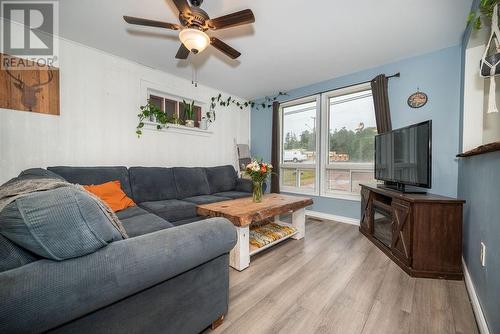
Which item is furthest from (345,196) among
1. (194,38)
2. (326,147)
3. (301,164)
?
(194,38)

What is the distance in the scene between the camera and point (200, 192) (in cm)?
332

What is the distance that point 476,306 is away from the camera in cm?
137

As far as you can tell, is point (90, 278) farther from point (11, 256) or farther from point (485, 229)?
point (485, 229)

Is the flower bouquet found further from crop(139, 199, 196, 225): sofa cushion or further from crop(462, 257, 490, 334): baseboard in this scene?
crop(462, 257, 490, 334): baseboard

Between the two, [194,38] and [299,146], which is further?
[299,146]

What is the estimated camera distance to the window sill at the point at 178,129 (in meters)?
3.23

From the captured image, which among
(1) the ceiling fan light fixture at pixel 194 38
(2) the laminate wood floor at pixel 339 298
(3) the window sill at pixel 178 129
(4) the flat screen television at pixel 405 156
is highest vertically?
(1) the ceiling fan light fixture at pixel 194 38

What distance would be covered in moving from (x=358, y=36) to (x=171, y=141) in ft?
10.1

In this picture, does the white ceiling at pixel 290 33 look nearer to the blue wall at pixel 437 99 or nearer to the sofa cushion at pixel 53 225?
the blue wall at pixel 437 99

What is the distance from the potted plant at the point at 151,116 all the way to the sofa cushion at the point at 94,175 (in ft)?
2.53

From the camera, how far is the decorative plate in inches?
107

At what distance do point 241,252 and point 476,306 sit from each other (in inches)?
67.5

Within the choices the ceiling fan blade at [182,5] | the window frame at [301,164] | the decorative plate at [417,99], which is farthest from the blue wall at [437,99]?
the ceiling fan blade at [182,5]

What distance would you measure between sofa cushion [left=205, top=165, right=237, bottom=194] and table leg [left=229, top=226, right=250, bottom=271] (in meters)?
1.73
